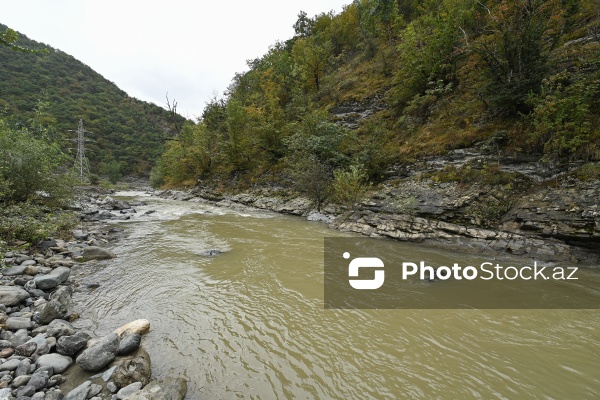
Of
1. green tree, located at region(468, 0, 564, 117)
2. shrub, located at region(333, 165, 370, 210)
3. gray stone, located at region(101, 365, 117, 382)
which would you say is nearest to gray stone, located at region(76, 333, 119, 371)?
gray stone, located at region(101, 365, 117, 382)

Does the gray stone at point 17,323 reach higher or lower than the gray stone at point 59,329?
higher

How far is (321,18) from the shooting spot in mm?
42875

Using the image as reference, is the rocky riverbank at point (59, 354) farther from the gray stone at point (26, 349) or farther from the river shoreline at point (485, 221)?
the river shoreline at point (485, 221)

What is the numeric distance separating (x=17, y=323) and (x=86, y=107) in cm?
9246

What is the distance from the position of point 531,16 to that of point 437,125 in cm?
648

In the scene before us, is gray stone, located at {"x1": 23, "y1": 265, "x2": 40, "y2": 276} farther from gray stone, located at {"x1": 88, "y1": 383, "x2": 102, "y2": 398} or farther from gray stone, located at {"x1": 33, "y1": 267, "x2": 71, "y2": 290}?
gray stone, located at {"x1": 88, "y1": 383, "x2": 102, "y2": 398}

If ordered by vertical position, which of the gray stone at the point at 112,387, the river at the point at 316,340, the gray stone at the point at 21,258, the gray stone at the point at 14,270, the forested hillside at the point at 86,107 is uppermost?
the forested hillside at the point at 86,107

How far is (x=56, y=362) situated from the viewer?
3.45m

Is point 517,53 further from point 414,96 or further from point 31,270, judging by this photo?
point 31,270

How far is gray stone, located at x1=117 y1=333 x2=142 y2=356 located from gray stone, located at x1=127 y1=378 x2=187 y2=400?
976 mm

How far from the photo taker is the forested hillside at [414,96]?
35.6 feet

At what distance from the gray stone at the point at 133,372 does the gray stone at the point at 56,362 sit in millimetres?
792

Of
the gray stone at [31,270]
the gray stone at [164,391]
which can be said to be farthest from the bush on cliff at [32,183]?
the gray stone at [164,391]

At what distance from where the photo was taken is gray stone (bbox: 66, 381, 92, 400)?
2.94 meters
